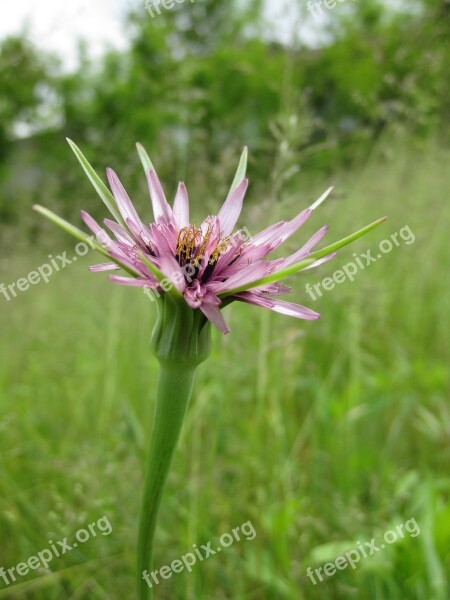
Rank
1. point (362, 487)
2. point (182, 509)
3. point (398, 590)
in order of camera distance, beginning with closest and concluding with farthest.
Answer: point (398, 590) < point (182, 509) < point (362, 487)

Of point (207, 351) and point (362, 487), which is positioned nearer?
point (207, 351)

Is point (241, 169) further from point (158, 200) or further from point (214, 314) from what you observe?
point (214, 314)

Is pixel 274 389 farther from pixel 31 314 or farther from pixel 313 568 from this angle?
pixel 31 314

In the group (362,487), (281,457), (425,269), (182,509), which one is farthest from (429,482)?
(425,269)

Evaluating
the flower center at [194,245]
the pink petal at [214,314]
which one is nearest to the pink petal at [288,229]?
the flower center at [194,245]

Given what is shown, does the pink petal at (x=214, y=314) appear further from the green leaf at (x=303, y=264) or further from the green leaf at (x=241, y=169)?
the green leaf at (x=241, y=169)
